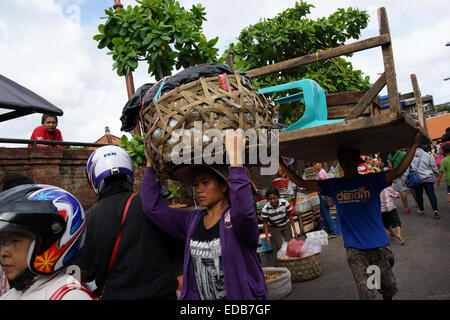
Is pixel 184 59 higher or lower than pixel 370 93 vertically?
higher

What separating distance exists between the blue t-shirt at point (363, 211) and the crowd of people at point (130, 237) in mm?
744

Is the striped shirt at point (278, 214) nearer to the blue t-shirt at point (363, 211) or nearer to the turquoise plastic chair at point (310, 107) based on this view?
the blue t-shirt at point (363, 211)

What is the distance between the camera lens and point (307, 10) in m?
11.9

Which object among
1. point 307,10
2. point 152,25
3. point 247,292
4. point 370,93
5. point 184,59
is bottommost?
point 247,292

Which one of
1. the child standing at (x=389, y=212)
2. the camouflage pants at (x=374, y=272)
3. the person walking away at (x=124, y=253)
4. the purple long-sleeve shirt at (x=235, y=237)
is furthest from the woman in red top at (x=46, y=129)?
the child standing at (x=389, y=212)

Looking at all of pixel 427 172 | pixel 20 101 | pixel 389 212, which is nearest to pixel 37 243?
pixel 20 101

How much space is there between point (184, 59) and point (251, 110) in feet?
8.41

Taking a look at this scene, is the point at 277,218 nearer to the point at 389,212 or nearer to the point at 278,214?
the point at 278,214

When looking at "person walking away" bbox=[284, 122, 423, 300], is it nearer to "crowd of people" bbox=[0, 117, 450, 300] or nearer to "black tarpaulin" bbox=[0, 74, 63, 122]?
"crowd of people" bbox=[0, 117, 450, 300]

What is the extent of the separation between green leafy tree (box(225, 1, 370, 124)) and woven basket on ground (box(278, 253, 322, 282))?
197 inches

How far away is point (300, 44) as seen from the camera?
1065cm
